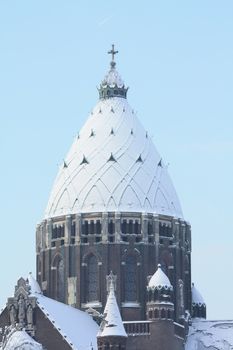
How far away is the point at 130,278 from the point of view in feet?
333

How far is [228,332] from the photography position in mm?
105438

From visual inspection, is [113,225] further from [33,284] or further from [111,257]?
[33,284]

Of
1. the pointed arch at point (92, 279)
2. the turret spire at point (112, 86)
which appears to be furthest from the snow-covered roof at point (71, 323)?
the turret spire at point (112, 86)

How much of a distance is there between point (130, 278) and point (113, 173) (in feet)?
25.0

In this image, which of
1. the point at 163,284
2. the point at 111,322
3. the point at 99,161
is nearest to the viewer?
the point at 111,322

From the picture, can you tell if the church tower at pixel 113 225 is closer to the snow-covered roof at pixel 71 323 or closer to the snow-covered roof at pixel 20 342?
the snow-covered roof at pixel 71 323

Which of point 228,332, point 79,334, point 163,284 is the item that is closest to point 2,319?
point 79,334

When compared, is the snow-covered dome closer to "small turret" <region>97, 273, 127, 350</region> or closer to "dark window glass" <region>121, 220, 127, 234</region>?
"dark window glass" <region>121, 220, 127, 234</region>

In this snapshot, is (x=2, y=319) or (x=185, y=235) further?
(x=185, y=235)

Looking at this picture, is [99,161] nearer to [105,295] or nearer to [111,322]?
[105,295]

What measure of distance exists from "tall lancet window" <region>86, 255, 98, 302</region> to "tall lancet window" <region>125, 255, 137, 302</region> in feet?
7.12

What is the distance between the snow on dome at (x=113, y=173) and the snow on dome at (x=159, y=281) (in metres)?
5.86

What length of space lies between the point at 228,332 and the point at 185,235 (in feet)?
25.5

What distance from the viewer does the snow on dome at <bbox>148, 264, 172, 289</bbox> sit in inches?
3824
